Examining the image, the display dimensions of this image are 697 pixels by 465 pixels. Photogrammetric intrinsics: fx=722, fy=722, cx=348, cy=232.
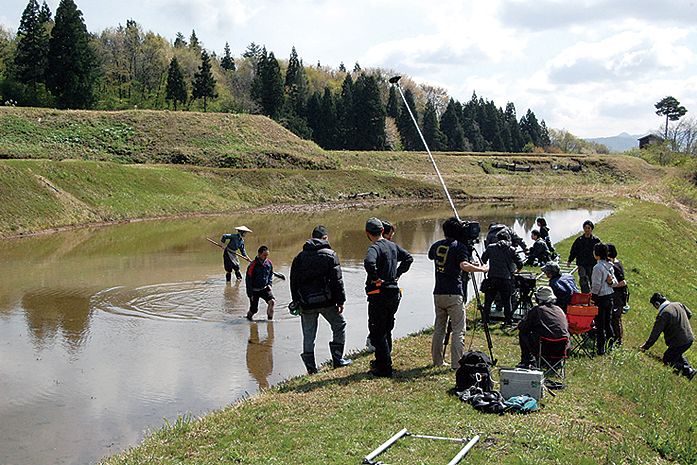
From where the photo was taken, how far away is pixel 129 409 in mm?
9180

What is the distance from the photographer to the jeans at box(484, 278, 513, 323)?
12.0 meters

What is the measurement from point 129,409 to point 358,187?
5086 centimetres

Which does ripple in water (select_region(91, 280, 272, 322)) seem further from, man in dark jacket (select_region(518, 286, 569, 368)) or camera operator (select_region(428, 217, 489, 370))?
man in dark jacket (select_region(518, 286, 569, 368))

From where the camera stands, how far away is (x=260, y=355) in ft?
39.2

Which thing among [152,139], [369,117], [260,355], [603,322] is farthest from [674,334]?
[369,117]

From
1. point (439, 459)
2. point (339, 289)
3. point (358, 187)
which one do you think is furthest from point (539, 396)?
point (358, 187)

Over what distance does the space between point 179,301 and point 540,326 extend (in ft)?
31.3

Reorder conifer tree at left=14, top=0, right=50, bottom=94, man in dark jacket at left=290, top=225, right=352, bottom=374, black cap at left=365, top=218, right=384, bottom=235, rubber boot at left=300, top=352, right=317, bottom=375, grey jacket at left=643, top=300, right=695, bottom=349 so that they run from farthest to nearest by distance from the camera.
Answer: conifer tree at left=14, top=0, right=50, bottom=94 < grey jacket at left=643, top=300, right=695, bottom=349 < rubber boot at left=300, top=352, right=317, bottom=375 < man in dark jacket at left=290, top=225, right=352, bottom=374 < black cap at left=365, top=218, right=384, bottom=235

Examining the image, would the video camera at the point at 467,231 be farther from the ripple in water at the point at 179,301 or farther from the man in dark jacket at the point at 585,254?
the ripple in water at the point at 179,301

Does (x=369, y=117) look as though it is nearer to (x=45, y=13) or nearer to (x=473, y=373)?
(x=45, y=13)

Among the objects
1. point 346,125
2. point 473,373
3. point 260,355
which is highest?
point 346,125

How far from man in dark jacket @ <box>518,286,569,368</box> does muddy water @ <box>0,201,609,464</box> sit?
3.51 m

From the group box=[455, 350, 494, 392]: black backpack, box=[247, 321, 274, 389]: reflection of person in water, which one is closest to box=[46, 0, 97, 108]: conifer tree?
box=[247, 321, 274, 389]: reflection of person in water

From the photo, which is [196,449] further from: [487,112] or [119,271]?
[487,112]
